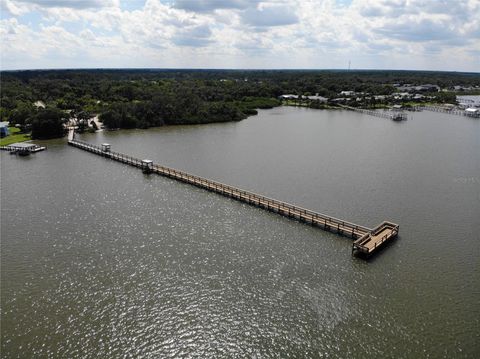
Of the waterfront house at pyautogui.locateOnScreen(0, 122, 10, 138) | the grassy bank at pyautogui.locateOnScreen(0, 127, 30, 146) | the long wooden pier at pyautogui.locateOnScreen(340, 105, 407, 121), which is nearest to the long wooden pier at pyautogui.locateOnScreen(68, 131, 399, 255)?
the grassy bank at pyautogui.locateOnScreen(0, 127, 30, 146)

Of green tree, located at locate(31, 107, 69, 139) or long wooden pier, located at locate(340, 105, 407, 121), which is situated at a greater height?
long wooden pier, located at locate(340, 105, 407, 121)

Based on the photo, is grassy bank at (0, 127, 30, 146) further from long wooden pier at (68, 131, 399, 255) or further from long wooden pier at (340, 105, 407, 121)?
long wooden pier at (340, 105, 407, 121)

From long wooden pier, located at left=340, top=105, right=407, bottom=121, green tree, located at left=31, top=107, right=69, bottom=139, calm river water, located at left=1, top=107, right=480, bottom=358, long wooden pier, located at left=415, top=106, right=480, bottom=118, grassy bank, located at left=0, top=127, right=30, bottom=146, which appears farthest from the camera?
long wooden pier, located at left=415, top=106, right=480, bottom=118

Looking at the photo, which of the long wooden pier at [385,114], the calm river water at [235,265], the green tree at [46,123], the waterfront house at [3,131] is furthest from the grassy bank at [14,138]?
the long wooden pier at [385,114]

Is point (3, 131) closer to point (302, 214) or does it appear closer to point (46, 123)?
point (46, 123)

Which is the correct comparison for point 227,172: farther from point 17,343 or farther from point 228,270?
point 17,343

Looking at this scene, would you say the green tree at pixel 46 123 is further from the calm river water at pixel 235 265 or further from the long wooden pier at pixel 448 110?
the long wooden pier at pixel 448 110
